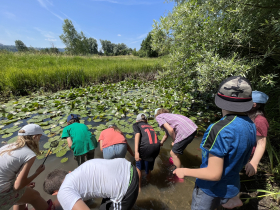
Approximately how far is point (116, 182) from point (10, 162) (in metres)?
1.13

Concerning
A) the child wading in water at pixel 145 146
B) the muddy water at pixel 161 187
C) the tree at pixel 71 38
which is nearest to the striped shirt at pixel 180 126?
the child wading in water at pixel 145 146

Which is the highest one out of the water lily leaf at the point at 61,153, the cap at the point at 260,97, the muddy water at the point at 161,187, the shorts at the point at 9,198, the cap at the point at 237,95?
the cap at the point at 237,95

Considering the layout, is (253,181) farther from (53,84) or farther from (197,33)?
(53,84)

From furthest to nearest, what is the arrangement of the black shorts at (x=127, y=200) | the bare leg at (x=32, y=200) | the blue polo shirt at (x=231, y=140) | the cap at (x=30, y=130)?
the bare leg at (x=32, y=200)
the cap at (x=30, y=130)
the black shorts at (x=127, y=200)
the blue polo shirt at (x=231, y=140)

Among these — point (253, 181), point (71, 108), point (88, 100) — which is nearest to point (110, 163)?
point (253, 181)

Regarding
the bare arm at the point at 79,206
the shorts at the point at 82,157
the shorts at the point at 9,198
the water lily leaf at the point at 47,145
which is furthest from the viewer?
the water lily leaf at the point at 47,145

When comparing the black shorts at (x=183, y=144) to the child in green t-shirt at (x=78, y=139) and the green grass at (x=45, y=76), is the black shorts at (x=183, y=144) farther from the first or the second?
the green grass at (x=45, y=76)

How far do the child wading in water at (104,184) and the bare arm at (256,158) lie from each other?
1138 millimetres

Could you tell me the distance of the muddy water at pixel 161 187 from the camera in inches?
73.3

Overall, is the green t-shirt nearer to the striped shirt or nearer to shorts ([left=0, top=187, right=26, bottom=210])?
shorts ([left=0, top=187, right=26, bottom=210])

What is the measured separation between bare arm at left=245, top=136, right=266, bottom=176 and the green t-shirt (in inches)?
82.7

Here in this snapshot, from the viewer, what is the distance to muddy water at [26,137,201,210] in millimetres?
1861

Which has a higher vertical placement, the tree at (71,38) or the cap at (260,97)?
the tree at (71,38)

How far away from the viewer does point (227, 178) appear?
0.91 metres
